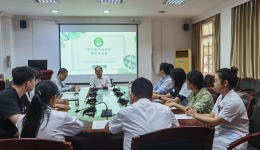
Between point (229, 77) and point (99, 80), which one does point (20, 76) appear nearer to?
point (229, 77)

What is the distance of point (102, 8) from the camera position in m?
5.89

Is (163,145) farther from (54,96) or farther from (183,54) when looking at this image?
(183,54)

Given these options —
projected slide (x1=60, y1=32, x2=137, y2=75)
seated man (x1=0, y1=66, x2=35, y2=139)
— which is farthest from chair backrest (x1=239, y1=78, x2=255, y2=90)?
seated man (x1=0, y1=66, x2=35, y2=139)

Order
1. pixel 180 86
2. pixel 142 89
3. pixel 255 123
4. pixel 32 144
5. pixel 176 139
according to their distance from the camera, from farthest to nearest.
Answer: pixel 180 86 → pixel 255 123 → pixel 142 89 → pixel 176 139 → pixel 32 144

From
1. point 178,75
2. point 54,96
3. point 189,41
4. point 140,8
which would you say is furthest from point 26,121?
point 189,41

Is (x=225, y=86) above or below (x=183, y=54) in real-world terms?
below

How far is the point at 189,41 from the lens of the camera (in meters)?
7.93

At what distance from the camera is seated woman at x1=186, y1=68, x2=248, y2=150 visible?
1.80m

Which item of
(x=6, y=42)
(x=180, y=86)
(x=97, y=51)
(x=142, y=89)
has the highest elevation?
(x=6, y=42)

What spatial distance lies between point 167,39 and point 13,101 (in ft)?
21.3

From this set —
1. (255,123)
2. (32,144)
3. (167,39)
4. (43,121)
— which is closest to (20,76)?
(43,121)

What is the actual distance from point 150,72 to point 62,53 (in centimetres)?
278

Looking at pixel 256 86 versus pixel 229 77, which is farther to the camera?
pixel 256 86

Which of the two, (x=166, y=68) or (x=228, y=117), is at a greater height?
(x=166, y=68)
